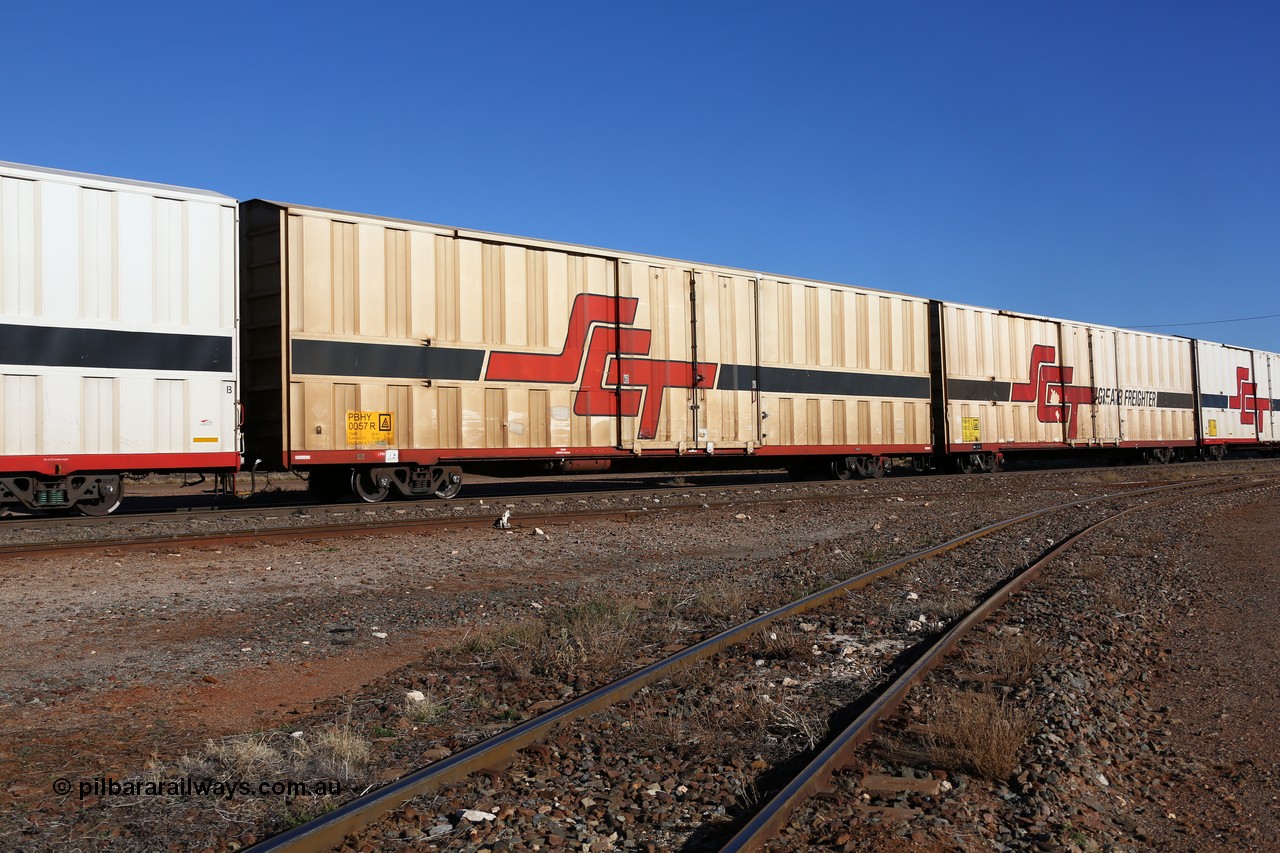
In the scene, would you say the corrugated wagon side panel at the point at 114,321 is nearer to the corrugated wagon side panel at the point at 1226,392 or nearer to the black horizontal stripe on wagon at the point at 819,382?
the black horizontal stripe on wagon at the point at 819,382

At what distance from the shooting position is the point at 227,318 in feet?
41.5

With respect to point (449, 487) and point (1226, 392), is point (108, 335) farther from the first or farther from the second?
point (1226, 392)

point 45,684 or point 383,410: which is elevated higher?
point 383,410

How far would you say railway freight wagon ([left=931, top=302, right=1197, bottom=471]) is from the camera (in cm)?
2356

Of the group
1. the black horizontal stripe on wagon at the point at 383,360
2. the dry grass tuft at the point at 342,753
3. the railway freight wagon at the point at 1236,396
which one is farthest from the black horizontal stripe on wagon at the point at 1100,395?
the dry grass tuft at the point at 342,753

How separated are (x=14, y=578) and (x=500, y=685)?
5900 mm

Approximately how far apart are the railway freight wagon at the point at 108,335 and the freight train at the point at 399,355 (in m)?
0.03

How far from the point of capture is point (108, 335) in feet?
38.2

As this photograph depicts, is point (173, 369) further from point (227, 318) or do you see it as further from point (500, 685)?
point (500, 685)

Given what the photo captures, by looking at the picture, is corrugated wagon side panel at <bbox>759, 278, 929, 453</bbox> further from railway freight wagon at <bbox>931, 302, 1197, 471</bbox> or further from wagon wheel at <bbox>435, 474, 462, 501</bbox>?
wagon wheel at <bbox>435, 474, 462, 501</bbox>

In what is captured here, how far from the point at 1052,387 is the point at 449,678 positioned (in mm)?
25061

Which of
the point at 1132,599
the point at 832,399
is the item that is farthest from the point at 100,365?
the point at 832,399

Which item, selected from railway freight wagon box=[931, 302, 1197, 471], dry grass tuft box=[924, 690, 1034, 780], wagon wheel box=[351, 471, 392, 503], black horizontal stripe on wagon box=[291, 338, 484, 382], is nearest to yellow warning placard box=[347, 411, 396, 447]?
black horizontal stripe on wagon box=[291, 338, 484, 382]

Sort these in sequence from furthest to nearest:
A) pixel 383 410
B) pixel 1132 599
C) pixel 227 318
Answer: pixel 383 410, pixel 227 318, pixel 1132 599
